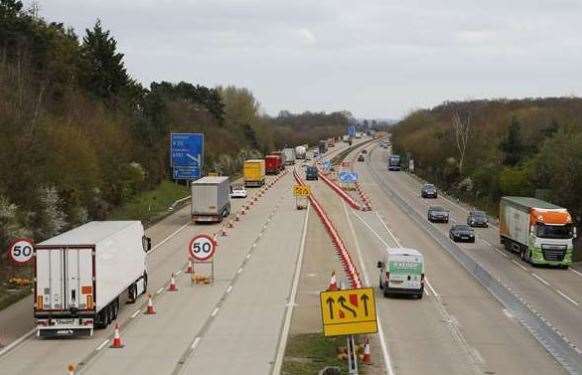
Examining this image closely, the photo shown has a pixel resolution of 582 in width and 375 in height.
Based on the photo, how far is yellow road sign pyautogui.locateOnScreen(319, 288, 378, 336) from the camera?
18.6m

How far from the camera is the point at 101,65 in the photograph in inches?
3723

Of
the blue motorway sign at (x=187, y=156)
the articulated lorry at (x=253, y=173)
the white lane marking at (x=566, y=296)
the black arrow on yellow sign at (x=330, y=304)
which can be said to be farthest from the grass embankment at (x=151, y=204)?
the black arrow on yellow sign at (x=330, y=304)

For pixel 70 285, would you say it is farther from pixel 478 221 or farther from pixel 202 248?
pixel 478 221

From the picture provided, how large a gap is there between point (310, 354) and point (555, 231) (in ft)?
84.1

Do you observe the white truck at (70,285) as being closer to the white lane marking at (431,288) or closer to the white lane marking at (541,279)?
the white lane marking at (431,288)

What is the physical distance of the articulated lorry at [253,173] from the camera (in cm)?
10125

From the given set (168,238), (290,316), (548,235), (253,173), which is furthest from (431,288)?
(253,173)

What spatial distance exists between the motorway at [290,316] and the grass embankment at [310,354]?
366 mm

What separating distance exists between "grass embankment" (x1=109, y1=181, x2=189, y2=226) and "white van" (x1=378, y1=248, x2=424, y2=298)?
104 ft

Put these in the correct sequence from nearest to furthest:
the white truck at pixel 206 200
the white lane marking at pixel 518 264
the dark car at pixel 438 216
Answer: the white lane marking at pixel 518 264 < the white truck at pixel 206 200 < the dark car at pixel 438 216

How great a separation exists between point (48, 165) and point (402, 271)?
2473 cm

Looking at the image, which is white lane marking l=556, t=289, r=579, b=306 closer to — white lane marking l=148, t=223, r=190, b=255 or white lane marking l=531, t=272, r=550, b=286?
white lane marking l=531, t=272, r=550, b=286

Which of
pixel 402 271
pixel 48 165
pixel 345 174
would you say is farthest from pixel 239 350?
pixel 345 174

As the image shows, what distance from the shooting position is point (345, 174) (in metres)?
90.8
